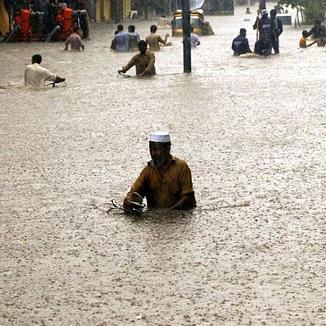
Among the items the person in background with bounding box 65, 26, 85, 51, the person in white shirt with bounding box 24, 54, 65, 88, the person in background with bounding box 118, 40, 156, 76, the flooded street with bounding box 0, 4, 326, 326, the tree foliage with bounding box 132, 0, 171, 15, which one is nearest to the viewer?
the flooded street with bounding box 0, 4, 326, 326

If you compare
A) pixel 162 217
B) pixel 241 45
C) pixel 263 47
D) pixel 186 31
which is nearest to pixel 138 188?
pixel 162 217

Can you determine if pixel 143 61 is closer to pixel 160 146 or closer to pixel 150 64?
pixel 150 64

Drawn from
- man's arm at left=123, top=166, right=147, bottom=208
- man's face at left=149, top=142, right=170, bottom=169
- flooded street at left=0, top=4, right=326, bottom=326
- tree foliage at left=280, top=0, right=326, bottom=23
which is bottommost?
flooded street at left=0, top=4, right=326, bottom=326

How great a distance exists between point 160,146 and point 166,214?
61 centimetres

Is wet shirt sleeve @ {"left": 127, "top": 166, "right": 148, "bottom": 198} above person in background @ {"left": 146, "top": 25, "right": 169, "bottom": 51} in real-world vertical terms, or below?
below

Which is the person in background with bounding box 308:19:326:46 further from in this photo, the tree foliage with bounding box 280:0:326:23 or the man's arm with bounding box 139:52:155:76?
the tree foliage with bounding box 280:0:326:23

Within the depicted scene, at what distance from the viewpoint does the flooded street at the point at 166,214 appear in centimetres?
598

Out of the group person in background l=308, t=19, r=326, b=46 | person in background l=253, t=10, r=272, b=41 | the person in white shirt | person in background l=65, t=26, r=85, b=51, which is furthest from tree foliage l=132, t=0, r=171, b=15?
the person in white shirt

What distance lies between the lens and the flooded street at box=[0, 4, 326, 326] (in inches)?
235

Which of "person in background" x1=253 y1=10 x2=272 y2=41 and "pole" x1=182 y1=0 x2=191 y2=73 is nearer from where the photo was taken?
"pole" x1=182 y1=0 x2=191 y2=73

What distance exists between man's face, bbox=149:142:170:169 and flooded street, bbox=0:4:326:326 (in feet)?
1.53

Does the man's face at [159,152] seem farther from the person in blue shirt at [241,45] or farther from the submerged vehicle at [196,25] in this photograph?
the submerged vehicle at [196,25]

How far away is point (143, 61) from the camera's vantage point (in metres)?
20.4

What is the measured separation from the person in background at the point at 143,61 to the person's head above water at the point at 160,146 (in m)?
12.2
